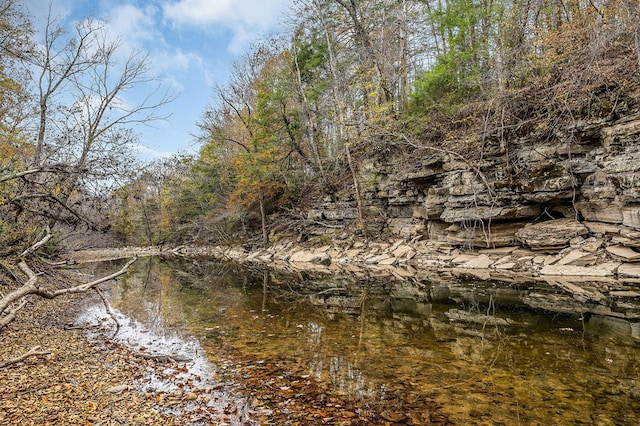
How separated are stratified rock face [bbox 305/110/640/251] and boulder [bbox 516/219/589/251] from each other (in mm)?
32

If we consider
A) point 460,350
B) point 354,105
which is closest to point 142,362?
point 460,350

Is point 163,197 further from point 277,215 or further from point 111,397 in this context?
point 111,397

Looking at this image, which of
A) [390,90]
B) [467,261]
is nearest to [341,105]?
[390,90]

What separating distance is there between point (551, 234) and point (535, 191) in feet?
6.66

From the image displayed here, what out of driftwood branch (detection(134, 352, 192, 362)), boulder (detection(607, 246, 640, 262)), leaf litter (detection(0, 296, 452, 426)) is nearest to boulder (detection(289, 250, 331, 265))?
boulder (detection(607, 246, 640, 262))

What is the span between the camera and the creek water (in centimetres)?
464

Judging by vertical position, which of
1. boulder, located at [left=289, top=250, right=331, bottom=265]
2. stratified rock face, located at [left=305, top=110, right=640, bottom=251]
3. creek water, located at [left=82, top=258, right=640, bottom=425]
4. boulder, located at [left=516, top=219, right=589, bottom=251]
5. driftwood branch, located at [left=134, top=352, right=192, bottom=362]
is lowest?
creek water, located at [left=82, top=258, right=640, bottom=425]

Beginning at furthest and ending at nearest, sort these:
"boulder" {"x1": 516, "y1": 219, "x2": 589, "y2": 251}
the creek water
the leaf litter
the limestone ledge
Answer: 1. "boulder" {"x1": 516, "y1": 219, "x2": 589, "y2": 251}
2. the limestone ledge
3. the creek water
4. the leaf litter

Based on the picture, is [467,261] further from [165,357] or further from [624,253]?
[165,357]

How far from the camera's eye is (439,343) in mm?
7008

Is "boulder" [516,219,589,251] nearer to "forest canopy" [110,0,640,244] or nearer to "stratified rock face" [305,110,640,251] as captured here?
"stratified rock face" [305,110,640,251]

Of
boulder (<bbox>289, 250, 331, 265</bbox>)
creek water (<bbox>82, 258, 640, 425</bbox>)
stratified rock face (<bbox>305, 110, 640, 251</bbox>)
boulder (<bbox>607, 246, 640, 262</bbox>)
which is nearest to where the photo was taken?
creek water (<bbox>82, 258, 640, 425</bbox>)

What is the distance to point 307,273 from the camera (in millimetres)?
18453

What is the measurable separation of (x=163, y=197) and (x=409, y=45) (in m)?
35.5
